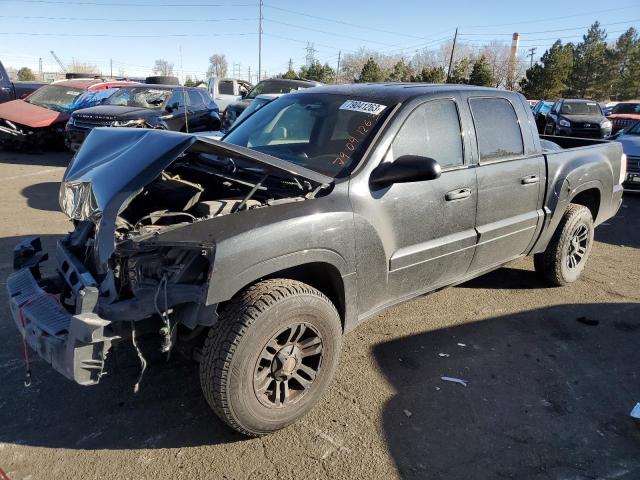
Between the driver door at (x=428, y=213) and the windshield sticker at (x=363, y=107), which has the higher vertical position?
the windshield sticker at (x=363, y=107)

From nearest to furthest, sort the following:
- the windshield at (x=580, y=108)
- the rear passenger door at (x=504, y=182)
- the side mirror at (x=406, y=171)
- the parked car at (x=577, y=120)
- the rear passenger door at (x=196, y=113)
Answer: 1. the side mirror at (x=406, y=171)
2. the rear passenger door at (x=504, y=182)
3. the rear passenger door at (x=196, y=113)
4. the parked car at (x=577, y=120)
5. the windshield at (x=580, y=108)

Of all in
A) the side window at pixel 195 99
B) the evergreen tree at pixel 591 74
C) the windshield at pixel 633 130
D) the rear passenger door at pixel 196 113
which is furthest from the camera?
the evergreen tree at pixel 591 74

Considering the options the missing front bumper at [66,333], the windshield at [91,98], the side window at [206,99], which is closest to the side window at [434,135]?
the missing front bumper at [66,333]

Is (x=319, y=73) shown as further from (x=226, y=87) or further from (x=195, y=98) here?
(x=195, y=98)

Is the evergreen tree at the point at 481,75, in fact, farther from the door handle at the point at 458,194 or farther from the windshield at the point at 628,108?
the door handle at the point at 458,194

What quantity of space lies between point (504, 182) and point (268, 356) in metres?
2.38

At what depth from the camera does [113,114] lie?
32.9 feet

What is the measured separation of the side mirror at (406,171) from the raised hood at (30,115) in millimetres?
10749

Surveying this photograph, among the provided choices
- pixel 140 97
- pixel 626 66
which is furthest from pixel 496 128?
pixel 626 66

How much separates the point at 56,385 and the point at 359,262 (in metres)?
2.05

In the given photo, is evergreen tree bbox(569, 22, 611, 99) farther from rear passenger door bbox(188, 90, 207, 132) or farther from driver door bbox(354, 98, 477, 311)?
driver door bbox(354, 98, 477, 311)

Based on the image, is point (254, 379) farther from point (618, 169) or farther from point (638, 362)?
point (618, 169)

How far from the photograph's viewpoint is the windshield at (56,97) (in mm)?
12070

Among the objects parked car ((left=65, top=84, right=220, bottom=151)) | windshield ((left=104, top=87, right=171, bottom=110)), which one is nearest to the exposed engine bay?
parked car ((left=65, top=84, right=220, bottom=151))
